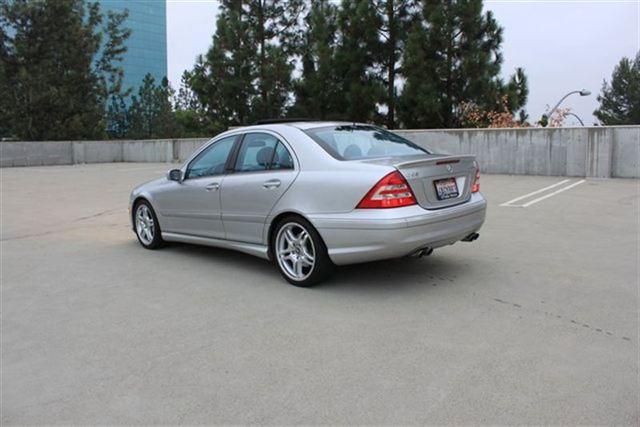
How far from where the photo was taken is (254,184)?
5.62 meters

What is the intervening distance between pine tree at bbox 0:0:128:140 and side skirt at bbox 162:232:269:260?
3347 cm

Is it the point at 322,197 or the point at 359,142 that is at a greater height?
the point at 359,142

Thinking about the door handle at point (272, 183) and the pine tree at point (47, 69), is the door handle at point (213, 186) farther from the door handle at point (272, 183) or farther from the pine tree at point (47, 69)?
the pine tree at point (47, 69)

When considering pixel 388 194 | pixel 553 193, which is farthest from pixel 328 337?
pixel 553 193

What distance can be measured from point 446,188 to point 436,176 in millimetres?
189

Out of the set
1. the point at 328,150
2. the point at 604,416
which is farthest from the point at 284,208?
the point at 604,416

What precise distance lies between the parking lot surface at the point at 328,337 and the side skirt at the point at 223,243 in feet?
0.75

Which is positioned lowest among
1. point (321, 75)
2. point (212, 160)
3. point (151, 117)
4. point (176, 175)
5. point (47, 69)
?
point (176, 175)

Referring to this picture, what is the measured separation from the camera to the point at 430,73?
2233 cm

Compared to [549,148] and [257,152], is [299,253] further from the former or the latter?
[549,148]

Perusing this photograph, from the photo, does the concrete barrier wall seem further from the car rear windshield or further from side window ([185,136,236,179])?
side window ([185,136,236,179])

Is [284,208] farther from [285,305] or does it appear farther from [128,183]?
[128,183]

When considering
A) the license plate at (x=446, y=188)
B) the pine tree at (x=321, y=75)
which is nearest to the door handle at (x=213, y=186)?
the license plate at (x=446, y=188)

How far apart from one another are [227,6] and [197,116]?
602cm
